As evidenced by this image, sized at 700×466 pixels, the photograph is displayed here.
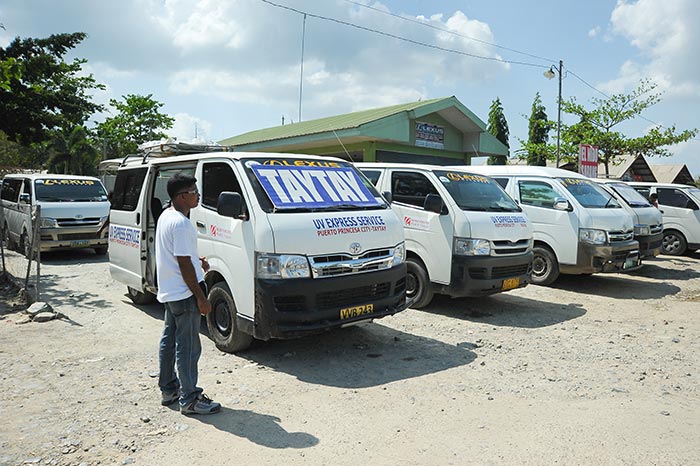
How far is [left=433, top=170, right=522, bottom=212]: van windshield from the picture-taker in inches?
293

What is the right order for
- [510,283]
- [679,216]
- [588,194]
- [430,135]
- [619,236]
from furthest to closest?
[430,135], [679,216], [588,194], [619,236], [510,283]

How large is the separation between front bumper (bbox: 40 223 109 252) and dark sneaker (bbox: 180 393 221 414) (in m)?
8.74

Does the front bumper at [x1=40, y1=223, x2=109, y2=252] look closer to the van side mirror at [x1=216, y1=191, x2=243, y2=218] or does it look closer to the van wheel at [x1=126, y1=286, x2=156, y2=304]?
the van wheel at [x1=126, y1=286, x2=156, y2=304]

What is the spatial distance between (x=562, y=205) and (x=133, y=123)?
3271 centimetres

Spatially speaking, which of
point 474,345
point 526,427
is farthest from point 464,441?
point 474,345

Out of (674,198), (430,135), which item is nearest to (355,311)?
(674,198)

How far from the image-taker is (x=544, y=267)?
372 inches

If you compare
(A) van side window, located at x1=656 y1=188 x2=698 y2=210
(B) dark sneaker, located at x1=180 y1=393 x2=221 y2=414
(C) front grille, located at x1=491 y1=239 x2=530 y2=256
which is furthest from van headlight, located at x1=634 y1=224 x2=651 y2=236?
(B) dark sneaker, located at x1=180 y1=393 x2=221 y2=414

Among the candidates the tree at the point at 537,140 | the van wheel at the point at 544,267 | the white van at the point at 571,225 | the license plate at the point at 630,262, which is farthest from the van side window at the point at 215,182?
the tree at the point at 537,140

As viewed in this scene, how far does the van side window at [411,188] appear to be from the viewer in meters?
7.66

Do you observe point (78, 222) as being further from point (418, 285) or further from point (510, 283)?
point (510, 283)

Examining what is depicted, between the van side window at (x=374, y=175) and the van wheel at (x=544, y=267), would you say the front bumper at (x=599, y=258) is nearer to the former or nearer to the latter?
the van wheel at (x=544, y=267)

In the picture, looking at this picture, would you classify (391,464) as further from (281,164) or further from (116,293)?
(116,293)

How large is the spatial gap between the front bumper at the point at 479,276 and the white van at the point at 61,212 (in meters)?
8.45
